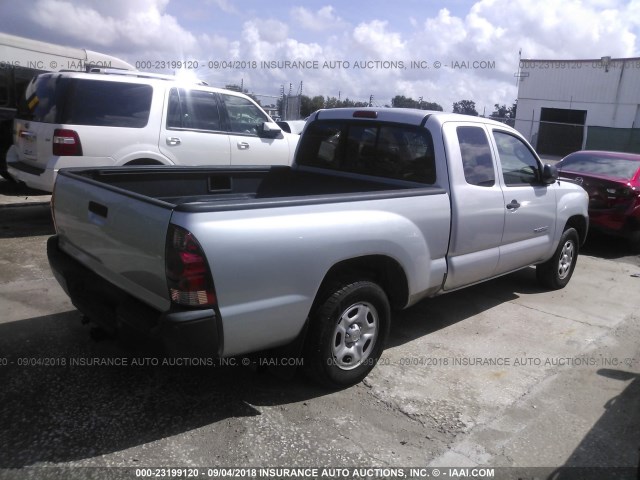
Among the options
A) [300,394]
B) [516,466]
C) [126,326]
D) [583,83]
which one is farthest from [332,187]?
[583,83]

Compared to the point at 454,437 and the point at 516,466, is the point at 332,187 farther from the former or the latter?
the point at 516,466

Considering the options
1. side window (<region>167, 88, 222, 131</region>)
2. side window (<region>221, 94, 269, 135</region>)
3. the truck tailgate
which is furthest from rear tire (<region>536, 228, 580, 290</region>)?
side window (<region>167, 88, 222, 131</region>)

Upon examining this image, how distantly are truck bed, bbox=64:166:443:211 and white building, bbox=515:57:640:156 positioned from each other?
80.9ft

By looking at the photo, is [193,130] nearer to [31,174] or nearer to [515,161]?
[31,174]

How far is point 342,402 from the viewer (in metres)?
3.44

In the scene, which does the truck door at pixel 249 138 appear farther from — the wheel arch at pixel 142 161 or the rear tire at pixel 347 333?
the rear tire at pixel 347 333

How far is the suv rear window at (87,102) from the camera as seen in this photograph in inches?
257

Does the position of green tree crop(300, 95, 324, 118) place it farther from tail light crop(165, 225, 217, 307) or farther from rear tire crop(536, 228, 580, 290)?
tail light crop(165, 225, 217, 307)

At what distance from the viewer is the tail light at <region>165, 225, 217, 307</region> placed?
261cm

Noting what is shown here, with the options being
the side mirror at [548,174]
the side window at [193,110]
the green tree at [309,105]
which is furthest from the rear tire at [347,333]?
the green tree at [309,105]

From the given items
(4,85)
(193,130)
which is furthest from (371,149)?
(4,85)

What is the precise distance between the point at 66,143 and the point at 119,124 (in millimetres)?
680

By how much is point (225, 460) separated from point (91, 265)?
1511mm

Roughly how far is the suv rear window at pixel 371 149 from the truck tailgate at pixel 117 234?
2185 millimetres
